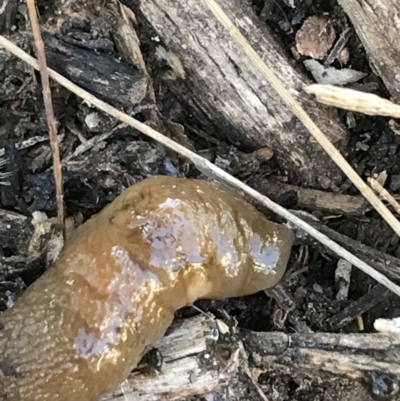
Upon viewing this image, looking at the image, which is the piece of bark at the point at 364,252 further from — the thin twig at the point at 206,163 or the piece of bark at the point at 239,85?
the piece of bark at the point at 239,85

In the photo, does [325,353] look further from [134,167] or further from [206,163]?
[134,167]

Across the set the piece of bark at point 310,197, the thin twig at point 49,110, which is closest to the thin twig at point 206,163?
the thin twig at point 49,110

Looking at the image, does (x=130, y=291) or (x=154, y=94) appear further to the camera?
(x=154, y=94)

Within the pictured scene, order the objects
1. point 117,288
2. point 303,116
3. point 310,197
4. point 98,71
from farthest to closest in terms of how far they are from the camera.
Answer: point 310,197 < point 98,71 < point 303,116 < point 117,288

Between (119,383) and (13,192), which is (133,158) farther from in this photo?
(119,383)

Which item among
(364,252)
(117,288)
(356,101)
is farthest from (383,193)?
(117,288)

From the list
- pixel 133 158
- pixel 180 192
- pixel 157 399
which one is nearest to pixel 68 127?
pixel 133 158

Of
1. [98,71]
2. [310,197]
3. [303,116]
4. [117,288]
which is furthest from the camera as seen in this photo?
[310,197]
